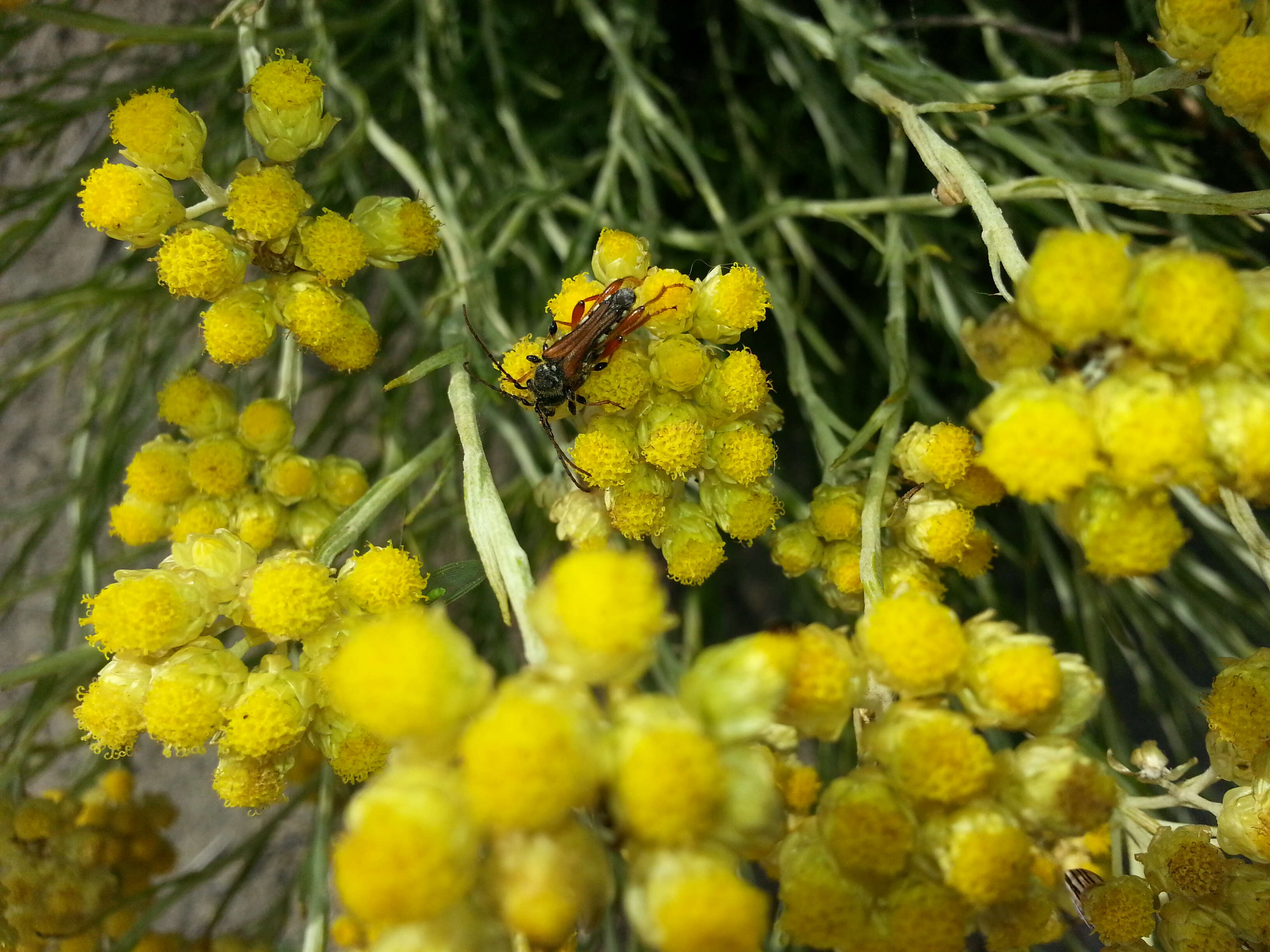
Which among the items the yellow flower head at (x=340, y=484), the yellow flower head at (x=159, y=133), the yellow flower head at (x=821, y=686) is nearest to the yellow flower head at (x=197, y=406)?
the yellow flower head at (x=340, y=484)

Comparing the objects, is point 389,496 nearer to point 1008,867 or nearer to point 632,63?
point 1008,867

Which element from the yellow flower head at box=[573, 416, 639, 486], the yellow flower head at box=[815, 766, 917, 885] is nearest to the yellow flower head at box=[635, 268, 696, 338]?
the yellow flower head at box=[573, 416, 639, 486]

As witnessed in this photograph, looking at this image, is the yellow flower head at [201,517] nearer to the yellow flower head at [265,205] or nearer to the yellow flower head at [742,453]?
the yellow flower head at [265,205]

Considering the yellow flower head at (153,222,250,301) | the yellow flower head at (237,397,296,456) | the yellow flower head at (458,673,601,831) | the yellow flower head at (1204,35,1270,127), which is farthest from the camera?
the yellow flower head at (237,397,296,456)

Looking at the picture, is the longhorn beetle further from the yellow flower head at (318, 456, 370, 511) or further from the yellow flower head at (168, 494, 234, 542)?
the yellow flower head at (168, 494, 234, 542)

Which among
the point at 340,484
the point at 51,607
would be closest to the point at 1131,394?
the point at 340,484

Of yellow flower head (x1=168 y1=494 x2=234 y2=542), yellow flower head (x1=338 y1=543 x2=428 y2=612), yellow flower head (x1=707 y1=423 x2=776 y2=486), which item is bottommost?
yellow flower head (x1=168 y1=494 x2=234 y2=542)
